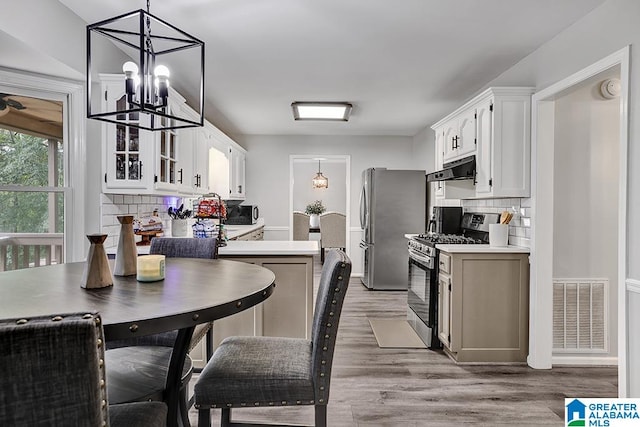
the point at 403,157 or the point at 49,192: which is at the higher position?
the point at 403,157

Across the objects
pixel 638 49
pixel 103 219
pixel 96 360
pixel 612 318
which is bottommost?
pixel 612 318

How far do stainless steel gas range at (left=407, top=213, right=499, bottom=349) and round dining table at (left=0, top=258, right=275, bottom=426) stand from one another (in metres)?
2.17

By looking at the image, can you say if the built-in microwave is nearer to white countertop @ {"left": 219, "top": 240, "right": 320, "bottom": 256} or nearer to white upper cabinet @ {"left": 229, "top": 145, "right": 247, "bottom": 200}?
white upper cabinet @ {"left": 229, "top": 145, "right": 247, "bottom": 200}

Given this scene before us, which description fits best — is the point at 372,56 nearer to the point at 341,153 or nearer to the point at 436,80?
the point at 436,80

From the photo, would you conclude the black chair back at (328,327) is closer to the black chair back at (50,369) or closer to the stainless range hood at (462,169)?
the black chair back at (50,369)

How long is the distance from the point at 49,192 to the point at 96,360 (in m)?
2.40

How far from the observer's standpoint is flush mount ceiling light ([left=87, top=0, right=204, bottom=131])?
1594mm

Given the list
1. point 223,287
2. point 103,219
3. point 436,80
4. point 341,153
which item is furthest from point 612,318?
point 341,153

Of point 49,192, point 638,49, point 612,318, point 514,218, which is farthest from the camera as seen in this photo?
point 514,218

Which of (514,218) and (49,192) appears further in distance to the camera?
(514,218)

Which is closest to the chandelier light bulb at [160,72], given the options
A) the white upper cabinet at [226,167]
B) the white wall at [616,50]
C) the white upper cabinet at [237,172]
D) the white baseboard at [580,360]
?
the white wall at [616,50]

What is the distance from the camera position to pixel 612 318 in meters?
3.21

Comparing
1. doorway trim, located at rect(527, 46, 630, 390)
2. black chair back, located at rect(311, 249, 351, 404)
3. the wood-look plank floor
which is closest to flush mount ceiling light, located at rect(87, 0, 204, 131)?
black chair back, located at rect(311, 249, 351, 404)

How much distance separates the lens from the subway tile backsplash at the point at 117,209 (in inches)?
118
